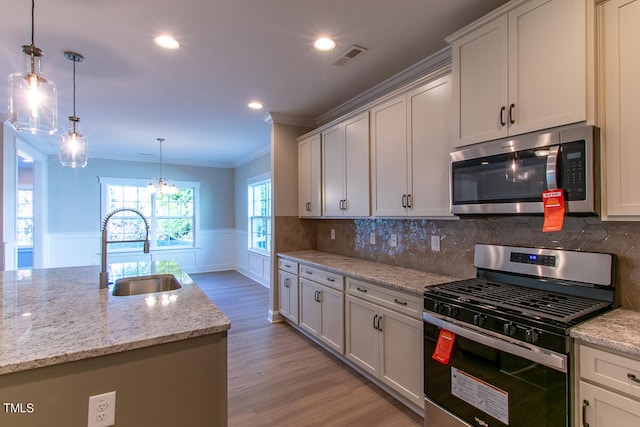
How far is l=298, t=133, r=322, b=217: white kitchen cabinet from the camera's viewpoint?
12.5 ft

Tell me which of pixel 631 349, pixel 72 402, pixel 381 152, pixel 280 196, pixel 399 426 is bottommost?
pixel 399 426

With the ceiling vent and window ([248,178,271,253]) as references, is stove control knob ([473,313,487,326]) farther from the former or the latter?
window ([248,178,271,253])

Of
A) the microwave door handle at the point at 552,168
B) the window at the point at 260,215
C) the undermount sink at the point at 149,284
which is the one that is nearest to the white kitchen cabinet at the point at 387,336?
the microwave door handle at the point at 552,168

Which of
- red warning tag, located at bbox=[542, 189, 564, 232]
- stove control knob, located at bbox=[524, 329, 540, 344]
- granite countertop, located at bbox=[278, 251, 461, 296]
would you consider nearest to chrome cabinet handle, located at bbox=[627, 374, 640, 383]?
stove control knob, located at bbox=[524, 329, 540, 344]

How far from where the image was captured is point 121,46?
243 centimetres

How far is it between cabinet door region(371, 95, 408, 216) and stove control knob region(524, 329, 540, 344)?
1290 mm

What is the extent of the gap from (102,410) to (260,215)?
5574 mm

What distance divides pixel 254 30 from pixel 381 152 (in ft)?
4.55

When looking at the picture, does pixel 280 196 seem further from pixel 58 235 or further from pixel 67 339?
pixel 58 235

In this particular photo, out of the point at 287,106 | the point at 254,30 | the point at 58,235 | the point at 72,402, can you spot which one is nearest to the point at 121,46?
the point at 254,30

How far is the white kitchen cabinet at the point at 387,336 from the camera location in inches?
84.0

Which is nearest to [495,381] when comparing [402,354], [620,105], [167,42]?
[402,354]

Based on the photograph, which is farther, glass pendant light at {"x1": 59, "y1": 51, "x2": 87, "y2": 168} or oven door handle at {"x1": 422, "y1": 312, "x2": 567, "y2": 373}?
glass pendant light at {"x1": 59, "y1": 51, "x2": 87, "y2": 168}

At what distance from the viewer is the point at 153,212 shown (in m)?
7.15
